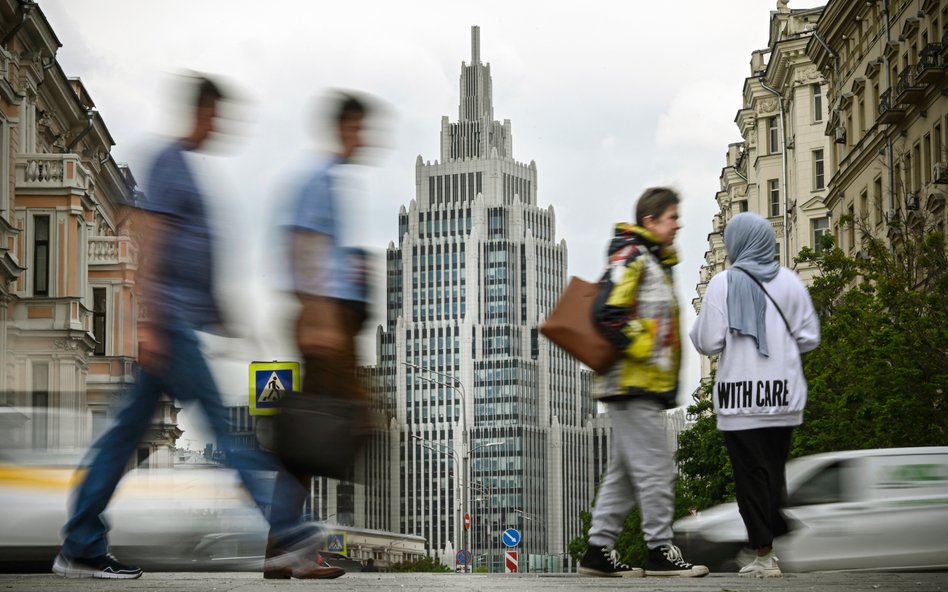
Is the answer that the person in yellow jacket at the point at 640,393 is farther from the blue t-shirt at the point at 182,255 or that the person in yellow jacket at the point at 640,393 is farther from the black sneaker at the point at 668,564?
the blue t-shirt at the point at 182,255

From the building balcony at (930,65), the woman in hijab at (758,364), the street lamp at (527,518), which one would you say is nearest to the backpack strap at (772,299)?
the woman in hijab at (758,364)

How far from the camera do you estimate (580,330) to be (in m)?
9.04

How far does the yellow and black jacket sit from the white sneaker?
92cm

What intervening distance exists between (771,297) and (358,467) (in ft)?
10.0

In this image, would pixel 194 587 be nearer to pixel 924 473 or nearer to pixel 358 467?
pixel 358 467

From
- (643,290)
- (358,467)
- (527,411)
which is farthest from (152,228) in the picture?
(527,411)

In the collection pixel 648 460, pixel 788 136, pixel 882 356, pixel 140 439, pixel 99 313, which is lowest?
pixel 648 460

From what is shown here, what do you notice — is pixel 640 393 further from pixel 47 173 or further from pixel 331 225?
pixel 47 173

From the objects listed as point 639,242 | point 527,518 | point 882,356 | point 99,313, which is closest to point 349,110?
point 639,242

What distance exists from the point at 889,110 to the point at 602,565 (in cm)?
4167

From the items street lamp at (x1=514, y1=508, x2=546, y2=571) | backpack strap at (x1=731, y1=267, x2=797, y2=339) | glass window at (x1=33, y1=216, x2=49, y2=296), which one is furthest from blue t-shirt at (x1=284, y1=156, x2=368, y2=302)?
street lamp at (x1=514, y1=508, x2=546, y2=571)

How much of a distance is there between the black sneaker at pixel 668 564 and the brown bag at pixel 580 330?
96 cm

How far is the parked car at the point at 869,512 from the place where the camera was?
13.8 metres

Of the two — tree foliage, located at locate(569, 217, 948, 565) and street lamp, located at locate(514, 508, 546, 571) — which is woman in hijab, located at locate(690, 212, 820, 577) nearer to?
tree foliage, located at locate(569, 217, 948, 565)
